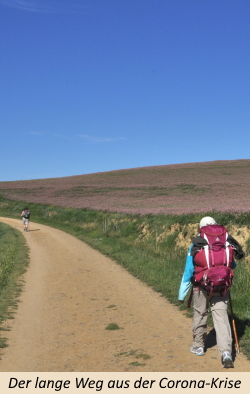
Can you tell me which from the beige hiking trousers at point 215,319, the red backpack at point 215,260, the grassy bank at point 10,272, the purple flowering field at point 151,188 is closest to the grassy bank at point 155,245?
the beige hiking trousers at point 215,319

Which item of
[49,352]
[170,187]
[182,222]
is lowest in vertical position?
[49,352]

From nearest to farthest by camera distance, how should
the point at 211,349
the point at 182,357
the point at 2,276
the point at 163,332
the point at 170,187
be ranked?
1. the point at 182,357
2. the point at 211,349
3. the point at 163,332
4. the point at 2,276
5. the point at 170,187

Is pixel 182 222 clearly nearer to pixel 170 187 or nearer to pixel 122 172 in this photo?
pixel 170 187

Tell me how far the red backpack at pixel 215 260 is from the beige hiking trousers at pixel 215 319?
25 cm

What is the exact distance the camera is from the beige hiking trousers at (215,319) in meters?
5.71

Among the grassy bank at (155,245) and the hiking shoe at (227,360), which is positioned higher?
the grassy bank at (155,245)

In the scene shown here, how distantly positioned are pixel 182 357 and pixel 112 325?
2045mm

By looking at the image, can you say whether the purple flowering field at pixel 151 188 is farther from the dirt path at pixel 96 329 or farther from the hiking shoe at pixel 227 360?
the hiking shoe at pixel 227 360

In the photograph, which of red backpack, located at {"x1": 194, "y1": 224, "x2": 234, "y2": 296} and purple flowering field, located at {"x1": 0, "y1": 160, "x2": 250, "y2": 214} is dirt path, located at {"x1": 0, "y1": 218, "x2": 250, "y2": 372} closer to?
red backpack, located at {"x1": 194, "y1": 224, "x2": 234, "y2": 296}

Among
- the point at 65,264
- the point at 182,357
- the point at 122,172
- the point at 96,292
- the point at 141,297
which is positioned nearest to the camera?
the point at 182,357

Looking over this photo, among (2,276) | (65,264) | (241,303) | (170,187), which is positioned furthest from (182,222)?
(170,187)

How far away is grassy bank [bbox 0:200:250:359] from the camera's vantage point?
9.62 metres

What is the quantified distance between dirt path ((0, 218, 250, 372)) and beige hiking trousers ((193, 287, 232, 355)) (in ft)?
0.86

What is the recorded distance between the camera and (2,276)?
1258 cm
